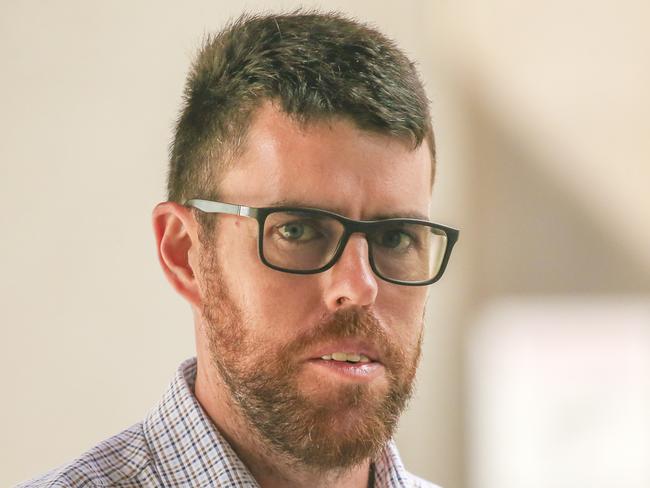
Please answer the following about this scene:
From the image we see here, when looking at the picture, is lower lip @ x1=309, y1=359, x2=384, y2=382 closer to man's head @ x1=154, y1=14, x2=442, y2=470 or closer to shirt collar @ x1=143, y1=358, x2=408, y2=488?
man's head @ x1=154, y1=14, x2=442, y2=470

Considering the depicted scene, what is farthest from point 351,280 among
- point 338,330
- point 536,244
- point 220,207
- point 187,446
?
point 536,244

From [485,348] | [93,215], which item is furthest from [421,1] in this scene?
[93,215]

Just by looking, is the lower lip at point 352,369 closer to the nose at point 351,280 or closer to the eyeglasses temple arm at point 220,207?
the nose at point 351,280

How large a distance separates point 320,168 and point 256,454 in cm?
44

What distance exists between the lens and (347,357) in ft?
4.28

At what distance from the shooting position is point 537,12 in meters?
3.15

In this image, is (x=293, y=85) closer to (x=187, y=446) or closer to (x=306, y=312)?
(x=306, y=312)

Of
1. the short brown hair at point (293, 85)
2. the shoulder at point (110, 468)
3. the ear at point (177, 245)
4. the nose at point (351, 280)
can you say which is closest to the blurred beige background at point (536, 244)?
the short brown hair at point (293, 85)

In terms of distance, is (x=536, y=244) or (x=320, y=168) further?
(x=536, y=244)

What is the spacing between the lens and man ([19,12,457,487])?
129cm

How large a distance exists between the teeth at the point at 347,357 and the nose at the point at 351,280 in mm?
68

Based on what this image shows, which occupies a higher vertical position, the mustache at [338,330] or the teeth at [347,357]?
the mustache at [338,330]

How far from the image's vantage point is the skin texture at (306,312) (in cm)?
129

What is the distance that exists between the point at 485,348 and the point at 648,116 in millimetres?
993
